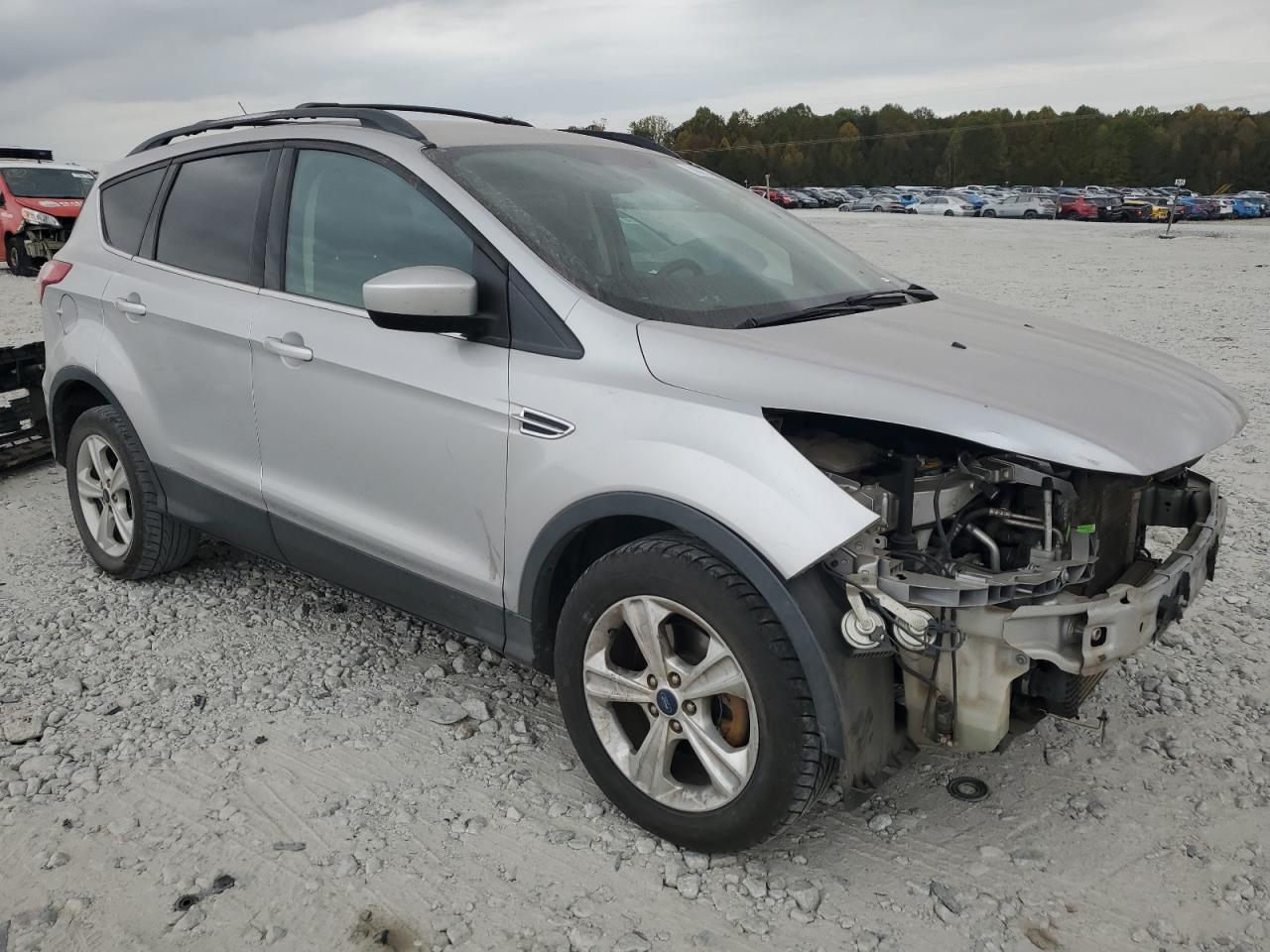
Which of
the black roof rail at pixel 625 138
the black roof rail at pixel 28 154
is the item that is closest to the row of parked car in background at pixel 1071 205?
the black roof rail at pixel 28 154

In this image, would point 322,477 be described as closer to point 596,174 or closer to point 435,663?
point 435,663

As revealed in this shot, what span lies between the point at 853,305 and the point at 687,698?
1349mm

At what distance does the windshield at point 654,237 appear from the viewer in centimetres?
306

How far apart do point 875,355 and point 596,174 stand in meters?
1.30

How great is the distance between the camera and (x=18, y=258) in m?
17.6

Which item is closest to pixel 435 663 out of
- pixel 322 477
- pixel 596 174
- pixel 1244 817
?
pixel 322 477

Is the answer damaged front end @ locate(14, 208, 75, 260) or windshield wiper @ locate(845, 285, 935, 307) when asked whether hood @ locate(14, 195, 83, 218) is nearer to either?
damaged front end @ locate(14, 208, 75, 260)

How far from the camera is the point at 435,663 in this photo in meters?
4.00

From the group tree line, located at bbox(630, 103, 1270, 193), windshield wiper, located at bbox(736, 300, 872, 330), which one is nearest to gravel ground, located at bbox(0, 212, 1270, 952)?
windshield wiper, located at bbox(736, 300, 872, 330)

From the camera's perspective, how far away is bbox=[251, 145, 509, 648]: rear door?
3.09 metres

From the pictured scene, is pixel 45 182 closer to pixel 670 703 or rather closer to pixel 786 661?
pixel 670 703

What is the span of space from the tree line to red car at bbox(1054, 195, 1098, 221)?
47.9 m

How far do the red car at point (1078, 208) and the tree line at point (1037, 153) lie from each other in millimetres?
47889

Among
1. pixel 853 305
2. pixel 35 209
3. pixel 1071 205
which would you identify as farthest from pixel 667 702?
pixel 1071 205
